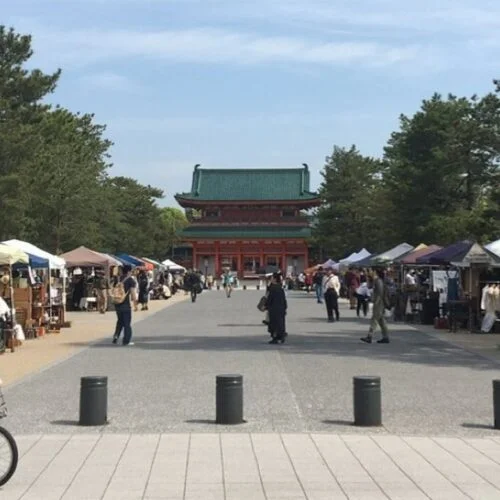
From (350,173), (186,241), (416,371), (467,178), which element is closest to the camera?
(416,371)

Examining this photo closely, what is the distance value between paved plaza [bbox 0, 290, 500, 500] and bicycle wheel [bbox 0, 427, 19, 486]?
0.15 m

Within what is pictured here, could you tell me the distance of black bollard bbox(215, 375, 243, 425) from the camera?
9.90 meters

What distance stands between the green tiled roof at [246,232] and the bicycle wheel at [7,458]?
7395 cm

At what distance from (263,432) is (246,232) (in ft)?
238

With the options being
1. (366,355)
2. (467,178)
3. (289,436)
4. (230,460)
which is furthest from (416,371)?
(467,178)

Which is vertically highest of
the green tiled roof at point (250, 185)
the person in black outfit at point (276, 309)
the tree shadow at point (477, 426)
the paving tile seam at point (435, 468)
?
the green tiled roof at point (250, 185)

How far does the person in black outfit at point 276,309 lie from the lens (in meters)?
19.8

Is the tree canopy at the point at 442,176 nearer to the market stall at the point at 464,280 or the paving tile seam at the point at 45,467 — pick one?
the market stall at the point at 464,280

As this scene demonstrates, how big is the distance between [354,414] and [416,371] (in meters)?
5.36

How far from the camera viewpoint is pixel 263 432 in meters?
9.45

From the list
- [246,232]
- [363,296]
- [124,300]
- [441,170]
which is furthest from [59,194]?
[246,232]

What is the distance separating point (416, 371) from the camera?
49.4 ft

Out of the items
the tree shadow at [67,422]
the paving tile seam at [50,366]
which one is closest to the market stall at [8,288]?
the paving tile seam at [50,366]

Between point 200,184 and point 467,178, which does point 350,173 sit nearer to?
point 200,184
